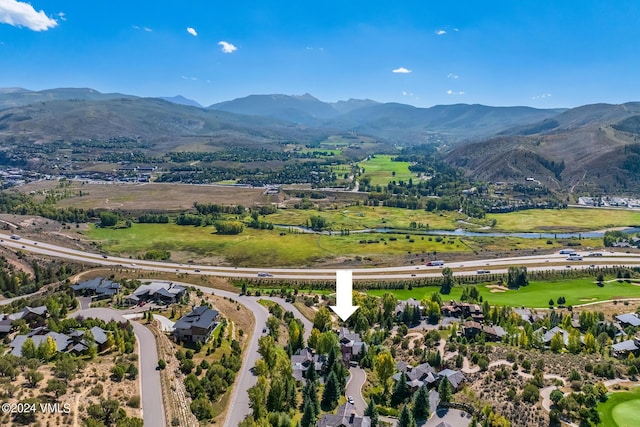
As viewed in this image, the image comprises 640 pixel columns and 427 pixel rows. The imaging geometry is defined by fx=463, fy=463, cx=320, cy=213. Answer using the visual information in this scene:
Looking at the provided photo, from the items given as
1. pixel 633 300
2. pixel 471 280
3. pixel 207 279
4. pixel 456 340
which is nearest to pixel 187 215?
pixel 207 279

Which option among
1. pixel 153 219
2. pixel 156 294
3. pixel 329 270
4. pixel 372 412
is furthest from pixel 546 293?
pixel 153 219

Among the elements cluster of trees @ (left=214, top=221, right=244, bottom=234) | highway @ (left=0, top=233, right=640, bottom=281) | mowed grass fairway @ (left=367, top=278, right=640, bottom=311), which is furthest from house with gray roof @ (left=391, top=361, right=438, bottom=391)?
cluster of trees @ (left=214, top=221, right=244, bottom=234)

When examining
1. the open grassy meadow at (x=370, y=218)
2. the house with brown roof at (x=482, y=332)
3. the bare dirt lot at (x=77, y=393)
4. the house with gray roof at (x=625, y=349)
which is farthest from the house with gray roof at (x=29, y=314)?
the open grassy meadow at (x=370, y=218)

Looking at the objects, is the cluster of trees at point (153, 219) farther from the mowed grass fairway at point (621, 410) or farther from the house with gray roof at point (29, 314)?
the mowed grass fairway at point (621, 410)

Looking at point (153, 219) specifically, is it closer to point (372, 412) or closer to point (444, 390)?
point (372, 412)

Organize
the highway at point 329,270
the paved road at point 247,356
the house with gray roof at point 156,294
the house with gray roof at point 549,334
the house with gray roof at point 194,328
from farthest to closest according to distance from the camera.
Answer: the highway at point 329,270, the house with gray roof at point 156,294, the house with gray roof at point 549,334, the house with gray roof at point 194,328, the paved road at point 247,356

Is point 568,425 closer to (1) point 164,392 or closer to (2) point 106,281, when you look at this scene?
(1) point 164,392
